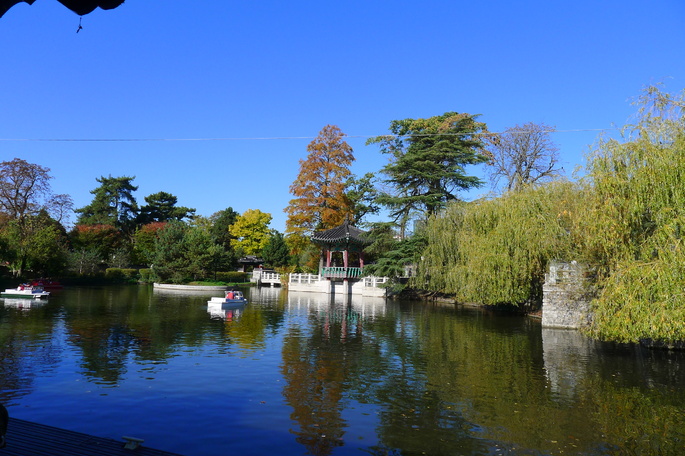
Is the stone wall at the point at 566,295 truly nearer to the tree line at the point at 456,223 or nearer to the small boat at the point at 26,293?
the tree line at the point at 456,223

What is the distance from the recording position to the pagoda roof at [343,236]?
134 ft

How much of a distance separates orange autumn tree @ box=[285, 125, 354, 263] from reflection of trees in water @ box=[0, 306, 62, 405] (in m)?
26.6

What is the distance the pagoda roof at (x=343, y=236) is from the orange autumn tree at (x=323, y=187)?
3751mm

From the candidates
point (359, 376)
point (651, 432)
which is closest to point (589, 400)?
point (651, 432)

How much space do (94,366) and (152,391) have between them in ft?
9.46

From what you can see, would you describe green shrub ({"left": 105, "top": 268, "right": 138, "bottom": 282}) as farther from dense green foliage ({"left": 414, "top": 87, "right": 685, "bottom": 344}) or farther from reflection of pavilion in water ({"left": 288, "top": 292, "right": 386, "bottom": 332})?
dense green foliage ({"left": 414, "top": 87, "right": 685, "bottom": 344})

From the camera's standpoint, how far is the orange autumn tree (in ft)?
151

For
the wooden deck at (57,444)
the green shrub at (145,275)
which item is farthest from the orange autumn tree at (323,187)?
the wooden deck at (57,444)

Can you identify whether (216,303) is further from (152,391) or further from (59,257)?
(59,257)

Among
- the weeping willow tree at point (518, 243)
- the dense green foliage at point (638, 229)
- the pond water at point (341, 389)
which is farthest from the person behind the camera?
the weeping willow tree at point (518, 243)

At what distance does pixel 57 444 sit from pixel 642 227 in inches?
515

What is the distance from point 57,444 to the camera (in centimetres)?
622

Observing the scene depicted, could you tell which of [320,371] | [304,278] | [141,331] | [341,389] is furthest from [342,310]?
[304,278]

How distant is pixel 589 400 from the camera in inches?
402
